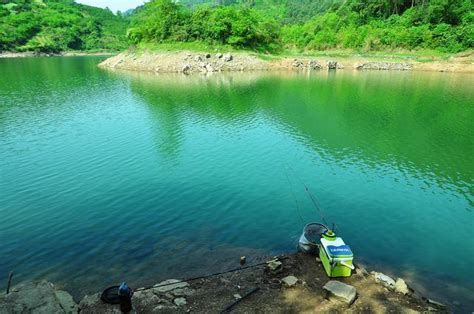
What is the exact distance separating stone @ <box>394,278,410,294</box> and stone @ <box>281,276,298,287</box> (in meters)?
3.70

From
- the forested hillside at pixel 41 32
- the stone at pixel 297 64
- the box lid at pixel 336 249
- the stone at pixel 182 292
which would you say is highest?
the forested hillside at pixel 41 32

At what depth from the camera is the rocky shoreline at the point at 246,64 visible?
79.5m

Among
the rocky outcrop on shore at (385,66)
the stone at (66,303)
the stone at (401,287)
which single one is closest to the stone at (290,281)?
the stone at (401,287)

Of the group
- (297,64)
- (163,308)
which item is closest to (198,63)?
(297,64)

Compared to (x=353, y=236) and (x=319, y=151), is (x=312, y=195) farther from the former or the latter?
(x=319, y=151)

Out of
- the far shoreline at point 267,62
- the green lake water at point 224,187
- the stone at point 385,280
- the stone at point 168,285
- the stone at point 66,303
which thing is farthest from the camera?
the far shoreline at point 267,62

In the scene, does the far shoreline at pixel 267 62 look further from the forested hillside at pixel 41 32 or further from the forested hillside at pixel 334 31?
the forested hillside at pixel 41 32

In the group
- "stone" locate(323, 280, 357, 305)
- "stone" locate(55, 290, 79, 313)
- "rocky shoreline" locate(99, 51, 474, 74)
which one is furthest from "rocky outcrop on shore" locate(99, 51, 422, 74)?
"stone" locate(323, 280, 357, 305)

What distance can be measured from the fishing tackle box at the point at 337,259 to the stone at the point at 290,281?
4.55 ft

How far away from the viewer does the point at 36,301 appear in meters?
9.94

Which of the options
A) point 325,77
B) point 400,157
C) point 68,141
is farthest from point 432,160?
point 325,77

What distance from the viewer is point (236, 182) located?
71.4 ft

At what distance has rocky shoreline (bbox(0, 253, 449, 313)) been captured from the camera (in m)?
10.3

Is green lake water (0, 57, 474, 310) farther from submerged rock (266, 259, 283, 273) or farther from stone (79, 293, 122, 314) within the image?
stone (79, 293, 122, 314)
